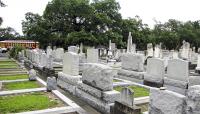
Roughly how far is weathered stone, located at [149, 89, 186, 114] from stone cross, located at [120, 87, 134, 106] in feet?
1.87

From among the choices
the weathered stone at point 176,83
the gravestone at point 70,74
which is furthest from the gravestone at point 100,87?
the weathered stone at point 176,83

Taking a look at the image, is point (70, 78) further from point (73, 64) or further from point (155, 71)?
point (155, 71)

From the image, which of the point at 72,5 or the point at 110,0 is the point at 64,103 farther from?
the point at 110,0

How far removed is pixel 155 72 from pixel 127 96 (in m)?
5.06

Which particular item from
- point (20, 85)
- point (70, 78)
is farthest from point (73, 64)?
point (20, 85)

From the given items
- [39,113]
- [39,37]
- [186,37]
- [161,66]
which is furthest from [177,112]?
[186,37]

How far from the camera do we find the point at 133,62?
41.1 ft

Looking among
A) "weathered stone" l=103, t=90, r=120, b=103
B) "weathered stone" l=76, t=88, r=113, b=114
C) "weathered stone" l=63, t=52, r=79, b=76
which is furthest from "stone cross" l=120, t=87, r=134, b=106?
"weathered stone" l=63, t=52, r=79, b=76

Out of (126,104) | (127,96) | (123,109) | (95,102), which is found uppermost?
(127,96)

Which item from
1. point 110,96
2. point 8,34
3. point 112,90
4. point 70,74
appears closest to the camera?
point 110,96

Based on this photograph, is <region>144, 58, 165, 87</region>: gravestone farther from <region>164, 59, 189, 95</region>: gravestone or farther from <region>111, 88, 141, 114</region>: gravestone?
<region>111, 88, 141, 114</region>: gravestone

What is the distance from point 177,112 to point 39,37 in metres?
31.7

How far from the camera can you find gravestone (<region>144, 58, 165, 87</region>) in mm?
10727

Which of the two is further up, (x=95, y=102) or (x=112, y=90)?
(x=112, y=90)
